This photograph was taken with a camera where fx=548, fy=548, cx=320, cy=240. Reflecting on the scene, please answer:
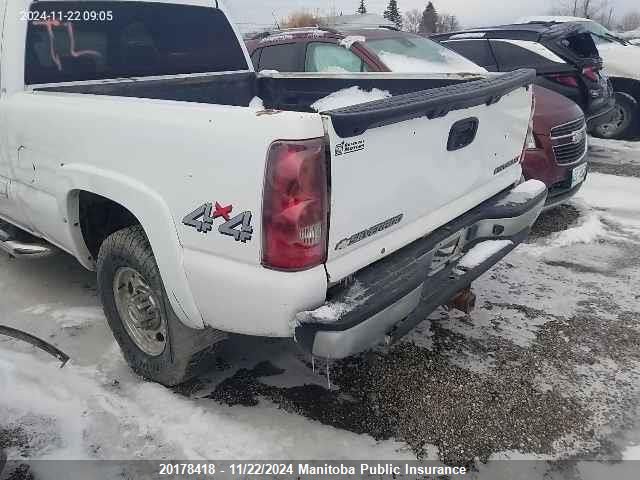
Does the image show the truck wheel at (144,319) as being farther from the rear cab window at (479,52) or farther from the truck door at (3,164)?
the rear cab window at (479,52)

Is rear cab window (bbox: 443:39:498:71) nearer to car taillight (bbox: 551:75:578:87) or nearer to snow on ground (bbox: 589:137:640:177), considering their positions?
car taillight (bbox: 551:75:578:87)

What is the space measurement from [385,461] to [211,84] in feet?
9.30

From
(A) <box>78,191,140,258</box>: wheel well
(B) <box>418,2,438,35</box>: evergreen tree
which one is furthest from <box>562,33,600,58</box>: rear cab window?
(B) <box>418,2,438,35</box>: evergreen tree

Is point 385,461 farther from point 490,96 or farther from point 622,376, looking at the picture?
point 490,96

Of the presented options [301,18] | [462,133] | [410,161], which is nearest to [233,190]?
[410,161]

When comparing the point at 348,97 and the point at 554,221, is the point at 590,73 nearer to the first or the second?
the point at 554,221

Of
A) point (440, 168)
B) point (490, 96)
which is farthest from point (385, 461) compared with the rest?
point (490, 96)

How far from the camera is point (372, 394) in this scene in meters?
2.81

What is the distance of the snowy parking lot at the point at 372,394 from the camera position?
2449 millimetres

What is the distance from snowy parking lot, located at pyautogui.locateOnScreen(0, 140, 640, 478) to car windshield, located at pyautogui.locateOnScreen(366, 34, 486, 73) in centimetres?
273

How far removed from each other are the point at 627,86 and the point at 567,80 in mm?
2096

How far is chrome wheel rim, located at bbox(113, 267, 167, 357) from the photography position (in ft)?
8.96

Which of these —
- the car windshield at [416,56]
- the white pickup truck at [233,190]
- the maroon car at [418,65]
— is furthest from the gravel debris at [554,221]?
the white pickup truck at [233,190]

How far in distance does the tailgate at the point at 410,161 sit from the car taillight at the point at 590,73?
4799mm
